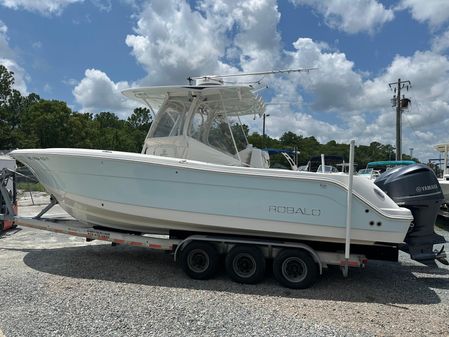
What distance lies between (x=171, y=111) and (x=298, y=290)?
11.5 feet

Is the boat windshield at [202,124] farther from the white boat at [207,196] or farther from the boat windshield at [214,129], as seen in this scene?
the white boat at [207,196]

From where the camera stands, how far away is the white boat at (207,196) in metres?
5.59

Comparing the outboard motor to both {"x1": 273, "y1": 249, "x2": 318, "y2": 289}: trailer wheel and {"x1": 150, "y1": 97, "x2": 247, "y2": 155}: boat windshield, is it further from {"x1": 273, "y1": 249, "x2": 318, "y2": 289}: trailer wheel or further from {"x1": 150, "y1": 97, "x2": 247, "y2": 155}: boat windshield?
{"x1": 150, "y1": 97, "x2": 247, "y2": 155}: boat windshield

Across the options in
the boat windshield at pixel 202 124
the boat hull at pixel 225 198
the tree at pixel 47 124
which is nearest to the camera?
the boat hull at pixel 225 198

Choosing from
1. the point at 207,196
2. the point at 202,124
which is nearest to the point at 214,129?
the point at 202,124

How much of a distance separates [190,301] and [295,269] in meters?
1.59

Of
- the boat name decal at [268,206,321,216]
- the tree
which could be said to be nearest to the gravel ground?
the boat name decal at [268,206,321,216]

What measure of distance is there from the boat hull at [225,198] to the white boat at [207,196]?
1cm

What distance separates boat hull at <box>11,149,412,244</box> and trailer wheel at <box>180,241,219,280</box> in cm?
26

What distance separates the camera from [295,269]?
579 centimetres

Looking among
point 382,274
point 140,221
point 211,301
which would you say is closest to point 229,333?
→ point 211,301

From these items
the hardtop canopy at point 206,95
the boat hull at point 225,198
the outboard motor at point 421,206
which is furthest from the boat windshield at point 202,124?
the outboard motor at point 421,206

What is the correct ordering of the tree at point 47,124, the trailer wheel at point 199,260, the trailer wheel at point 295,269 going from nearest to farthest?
the trailer wheel at point 295,269 → the trailer wheel at point 199,260 → the tree at point 47,124

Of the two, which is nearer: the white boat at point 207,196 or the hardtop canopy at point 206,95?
the white boat at point 207,196
